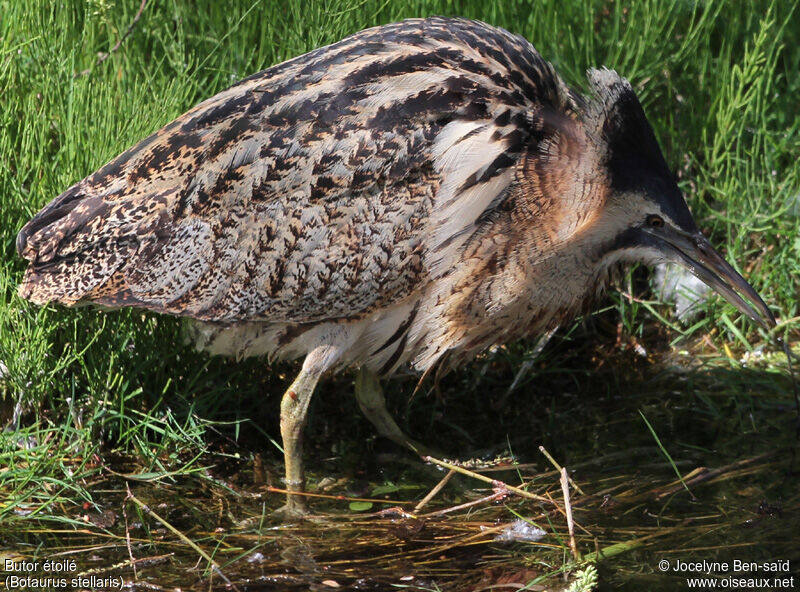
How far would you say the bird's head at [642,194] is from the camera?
9.91 ft

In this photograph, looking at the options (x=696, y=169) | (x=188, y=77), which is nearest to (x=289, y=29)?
(x=188, y=77)

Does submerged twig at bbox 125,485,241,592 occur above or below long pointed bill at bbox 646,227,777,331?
below

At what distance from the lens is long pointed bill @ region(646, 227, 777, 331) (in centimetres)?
301

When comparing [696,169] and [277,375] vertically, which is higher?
[696,169]

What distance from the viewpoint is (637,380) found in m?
3.82

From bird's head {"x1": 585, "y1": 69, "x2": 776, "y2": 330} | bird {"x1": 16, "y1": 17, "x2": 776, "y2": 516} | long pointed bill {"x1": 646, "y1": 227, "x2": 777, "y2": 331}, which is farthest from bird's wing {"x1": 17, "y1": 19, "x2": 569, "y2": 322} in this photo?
long pointed bill {"x1": 646, "y1": 227, "x2": 777, "y2": 331}

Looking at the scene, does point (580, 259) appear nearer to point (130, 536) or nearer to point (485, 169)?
point (485, 169)

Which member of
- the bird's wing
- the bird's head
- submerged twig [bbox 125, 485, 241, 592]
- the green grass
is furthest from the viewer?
the green grass

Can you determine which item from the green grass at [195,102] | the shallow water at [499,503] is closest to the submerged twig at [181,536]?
the shallow water at [499,503]

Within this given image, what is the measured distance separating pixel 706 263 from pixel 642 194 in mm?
255

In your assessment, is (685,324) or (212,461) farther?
(685,324)

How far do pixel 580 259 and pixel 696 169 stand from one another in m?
1.27

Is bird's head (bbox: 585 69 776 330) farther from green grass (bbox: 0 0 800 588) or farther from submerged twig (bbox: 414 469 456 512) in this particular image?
submerged twig (bbox: 414 469 456 512)

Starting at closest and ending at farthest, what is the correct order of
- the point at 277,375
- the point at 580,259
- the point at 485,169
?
the point at 485,169
the point at 580,259
the point at 277,375
